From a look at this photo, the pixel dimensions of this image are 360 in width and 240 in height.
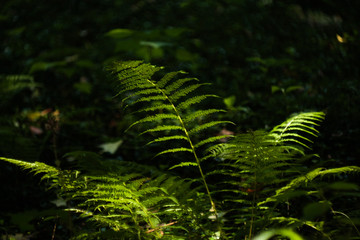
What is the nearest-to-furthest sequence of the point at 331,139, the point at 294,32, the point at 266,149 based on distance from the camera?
the point at 266,149 < the point at 331,139 < the point at 294,32

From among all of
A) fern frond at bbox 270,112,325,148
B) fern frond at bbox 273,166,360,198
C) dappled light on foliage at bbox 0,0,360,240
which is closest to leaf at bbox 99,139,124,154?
dappled light on foliage at bbox 0,0,360,240

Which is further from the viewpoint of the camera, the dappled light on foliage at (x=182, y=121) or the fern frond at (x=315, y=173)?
the dappled light on foliage at (x=182, y=121)

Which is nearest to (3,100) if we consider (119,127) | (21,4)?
(119,127)

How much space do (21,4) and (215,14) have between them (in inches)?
172

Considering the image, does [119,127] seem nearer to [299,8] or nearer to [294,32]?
[294,32]

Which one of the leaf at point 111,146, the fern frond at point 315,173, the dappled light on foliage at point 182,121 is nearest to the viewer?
the fern frond at point 315,173

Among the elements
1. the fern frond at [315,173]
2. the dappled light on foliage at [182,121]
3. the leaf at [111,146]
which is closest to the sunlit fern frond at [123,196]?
the dappled light on foliage at [182,121]

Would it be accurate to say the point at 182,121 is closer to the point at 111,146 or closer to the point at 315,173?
the point at 315,173

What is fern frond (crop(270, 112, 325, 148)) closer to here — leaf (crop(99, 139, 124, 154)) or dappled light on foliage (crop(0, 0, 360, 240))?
dappled light on foliage (crop(0, 0, 360, 240))

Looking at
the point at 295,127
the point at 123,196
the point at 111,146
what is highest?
the point at 295,127

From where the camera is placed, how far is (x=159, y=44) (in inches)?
147

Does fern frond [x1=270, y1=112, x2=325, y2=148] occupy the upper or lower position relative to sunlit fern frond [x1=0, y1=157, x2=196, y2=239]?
upper

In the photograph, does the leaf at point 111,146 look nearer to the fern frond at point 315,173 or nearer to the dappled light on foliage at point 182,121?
the dappled light on foliage at point 182,121

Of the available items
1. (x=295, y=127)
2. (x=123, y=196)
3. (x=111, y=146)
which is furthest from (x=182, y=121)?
(x=111, y=146)
